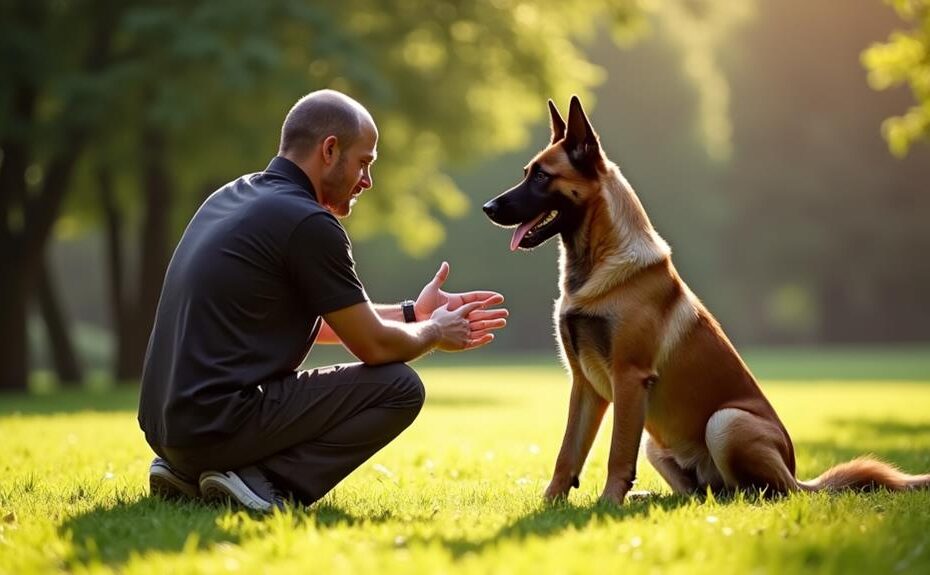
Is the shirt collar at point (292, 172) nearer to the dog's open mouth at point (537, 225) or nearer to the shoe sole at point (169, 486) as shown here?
the dog's open mouth at point (537, 225)

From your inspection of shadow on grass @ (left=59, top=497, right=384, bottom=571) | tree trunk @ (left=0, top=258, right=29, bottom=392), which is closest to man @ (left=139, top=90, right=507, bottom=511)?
shadow on grass @ (left=59, top=497, right=384, bottom=571)

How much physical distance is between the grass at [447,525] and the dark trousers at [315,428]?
0.20m

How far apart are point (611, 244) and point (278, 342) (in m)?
1.80

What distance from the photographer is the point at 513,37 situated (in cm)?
2061

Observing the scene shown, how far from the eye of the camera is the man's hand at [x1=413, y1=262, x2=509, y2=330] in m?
5.78

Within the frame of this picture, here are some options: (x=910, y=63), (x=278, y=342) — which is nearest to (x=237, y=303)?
(x=278, y=342)

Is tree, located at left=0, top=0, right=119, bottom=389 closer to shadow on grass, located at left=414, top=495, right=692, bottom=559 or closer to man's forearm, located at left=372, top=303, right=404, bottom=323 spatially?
man's forearm, located at left=372, top=303, right=404, bottom=323

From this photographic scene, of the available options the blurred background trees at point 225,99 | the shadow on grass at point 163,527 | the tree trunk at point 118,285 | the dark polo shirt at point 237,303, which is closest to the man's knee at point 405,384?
the dark polo shirt at point 237,303

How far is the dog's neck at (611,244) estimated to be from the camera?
5859 mm

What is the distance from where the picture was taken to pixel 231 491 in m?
5.18

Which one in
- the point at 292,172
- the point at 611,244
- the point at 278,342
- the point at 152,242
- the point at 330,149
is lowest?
the point at 152,242

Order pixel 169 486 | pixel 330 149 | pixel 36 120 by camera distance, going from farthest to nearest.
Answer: pixel 36 120 < pixel 169 486 < pixel 330 149

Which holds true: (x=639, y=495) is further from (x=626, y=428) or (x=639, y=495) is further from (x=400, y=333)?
(x=400, y=333)

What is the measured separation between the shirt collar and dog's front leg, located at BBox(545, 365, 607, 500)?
5.64 ft
